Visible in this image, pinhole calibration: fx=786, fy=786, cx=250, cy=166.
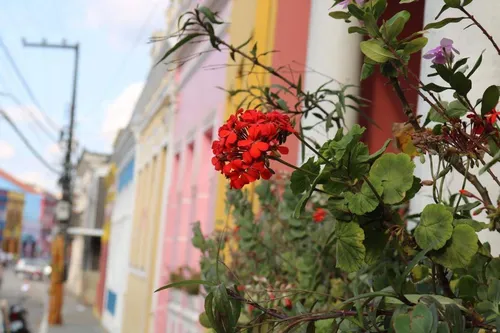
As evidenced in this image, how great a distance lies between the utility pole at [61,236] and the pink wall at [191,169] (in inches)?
369

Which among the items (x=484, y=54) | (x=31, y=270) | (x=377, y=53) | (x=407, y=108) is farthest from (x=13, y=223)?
(x=377, y=53)

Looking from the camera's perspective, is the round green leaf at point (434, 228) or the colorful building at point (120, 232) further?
the colorful building at point (120, 232)

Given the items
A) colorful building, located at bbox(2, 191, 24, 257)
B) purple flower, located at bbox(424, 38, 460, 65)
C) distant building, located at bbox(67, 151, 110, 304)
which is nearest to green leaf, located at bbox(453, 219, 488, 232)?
purple flower, located at bbox(424, 38, 460, 65)

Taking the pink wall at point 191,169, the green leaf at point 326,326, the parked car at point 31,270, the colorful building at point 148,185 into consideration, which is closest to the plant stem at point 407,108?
the green leaf at point 326,326

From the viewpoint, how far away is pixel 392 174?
5.15 ft

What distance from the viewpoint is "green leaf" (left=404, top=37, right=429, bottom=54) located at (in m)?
1.70

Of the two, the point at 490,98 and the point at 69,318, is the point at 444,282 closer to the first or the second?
the point at 490,98

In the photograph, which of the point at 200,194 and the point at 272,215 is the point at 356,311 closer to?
the point at 272,215

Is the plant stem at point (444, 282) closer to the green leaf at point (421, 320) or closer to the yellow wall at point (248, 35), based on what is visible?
the green leaf at point (421, 320)

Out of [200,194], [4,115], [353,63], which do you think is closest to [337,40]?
[353,63]

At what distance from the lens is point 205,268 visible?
3705 mm

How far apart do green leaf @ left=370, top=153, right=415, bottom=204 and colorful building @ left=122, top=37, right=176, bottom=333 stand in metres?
8.94

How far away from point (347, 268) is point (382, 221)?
125 mm

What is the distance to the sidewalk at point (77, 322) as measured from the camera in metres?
18.2
